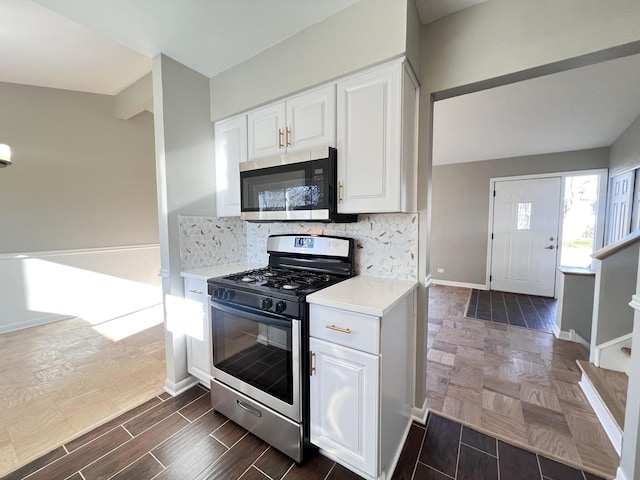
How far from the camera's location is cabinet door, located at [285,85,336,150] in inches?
65.9

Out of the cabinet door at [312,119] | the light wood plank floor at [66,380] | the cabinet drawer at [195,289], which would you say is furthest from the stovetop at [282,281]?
the light wood plank floor at [66,380]

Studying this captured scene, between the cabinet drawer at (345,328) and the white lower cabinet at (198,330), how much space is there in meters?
0.94

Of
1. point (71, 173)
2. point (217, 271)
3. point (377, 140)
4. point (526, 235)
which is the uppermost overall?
point (71, 173)

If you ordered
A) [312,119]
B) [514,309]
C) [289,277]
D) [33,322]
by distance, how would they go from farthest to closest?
[514,309]
[33,322]
[289,277]
[312,119]

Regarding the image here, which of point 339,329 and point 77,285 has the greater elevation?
point 339,329

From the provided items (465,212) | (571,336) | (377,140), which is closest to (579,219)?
(465,212)

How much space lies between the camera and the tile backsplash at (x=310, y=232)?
5.87 ft

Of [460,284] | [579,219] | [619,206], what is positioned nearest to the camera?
[619,206]

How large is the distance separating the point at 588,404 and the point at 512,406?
1.91ft

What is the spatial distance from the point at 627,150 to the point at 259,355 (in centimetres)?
545

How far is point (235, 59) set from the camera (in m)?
2.06

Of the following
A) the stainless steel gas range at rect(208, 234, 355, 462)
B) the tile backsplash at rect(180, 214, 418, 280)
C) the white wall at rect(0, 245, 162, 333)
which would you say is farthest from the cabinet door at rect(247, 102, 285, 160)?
the white wall at rect(0, 245, 162, 333)

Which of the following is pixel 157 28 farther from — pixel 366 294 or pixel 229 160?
pixel 366 294

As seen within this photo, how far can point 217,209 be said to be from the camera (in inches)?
95.2
